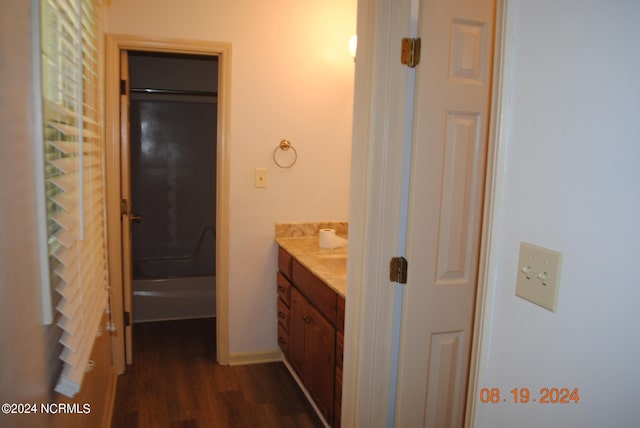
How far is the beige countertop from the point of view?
2.18 metres

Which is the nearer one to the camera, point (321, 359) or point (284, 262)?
point (321, 359)

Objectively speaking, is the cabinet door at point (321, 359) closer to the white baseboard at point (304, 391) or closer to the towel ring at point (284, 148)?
the white baseboard at point (304, 391)

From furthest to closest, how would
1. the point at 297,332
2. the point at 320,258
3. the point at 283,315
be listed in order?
1. the point at 283,315
2. the point at 297,332
3. the point at 320,258

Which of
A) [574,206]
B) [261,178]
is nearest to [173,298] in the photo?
[261,178]

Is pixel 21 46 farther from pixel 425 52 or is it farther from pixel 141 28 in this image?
pixel 141 28

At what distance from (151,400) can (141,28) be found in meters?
2.21

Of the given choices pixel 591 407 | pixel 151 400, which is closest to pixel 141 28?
pixel 151 400

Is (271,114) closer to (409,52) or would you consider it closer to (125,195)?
(125,195)

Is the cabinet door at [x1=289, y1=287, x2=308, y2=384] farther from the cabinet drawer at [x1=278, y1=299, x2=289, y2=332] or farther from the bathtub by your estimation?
the bathtub

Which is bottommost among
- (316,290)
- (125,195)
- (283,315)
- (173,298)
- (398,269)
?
(173,298)

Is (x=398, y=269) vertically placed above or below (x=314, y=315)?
above

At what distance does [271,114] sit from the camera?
3.05m

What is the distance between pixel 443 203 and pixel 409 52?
0.54 metres

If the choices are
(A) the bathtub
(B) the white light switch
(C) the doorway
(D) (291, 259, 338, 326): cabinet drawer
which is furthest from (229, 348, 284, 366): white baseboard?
(C) the doorway
